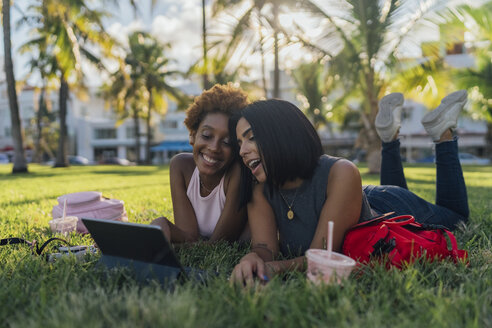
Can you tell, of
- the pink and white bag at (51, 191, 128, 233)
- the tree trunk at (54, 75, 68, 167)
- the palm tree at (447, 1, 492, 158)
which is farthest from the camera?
the tree trunk at (54, 75, 68, 167)

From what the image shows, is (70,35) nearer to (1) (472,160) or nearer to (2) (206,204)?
(2) (206,204)

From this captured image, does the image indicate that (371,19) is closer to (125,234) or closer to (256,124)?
(256,124)

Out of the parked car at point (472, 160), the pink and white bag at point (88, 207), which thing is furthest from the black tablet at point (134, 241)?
the parked car at point (472, 160)

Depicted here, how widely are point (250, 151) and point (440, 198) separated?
2.37 meters

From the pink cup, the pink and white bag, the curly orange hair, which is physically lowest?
the pink and white bag

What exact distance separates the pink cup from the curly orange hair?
1259 mm

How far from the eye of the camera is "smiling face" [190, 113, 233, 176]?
2.64 m

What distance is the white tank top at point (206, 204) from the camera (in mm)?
2895

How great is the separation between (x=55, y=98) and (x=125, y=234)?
55.7 metres

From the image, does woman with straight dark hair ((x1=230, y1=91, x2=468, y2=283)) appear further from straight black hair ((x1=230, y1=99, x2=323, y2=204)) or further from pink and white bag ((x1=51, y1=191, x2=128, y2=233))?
pink and white bag ((x1=51, y1=191, x2=128, y2=233))

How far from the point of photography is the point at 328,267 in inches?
66.6

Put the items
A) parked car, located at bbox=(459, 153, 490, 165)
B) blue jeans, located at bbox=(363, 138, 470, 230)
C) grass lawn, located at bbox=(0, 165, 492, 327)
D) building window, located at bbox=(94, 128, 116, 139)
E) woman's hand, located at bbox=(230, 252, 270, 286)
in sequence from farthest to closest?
building window, located at bbox=(94, 128, 116, 139) → parked car, located at bbox=(459, 153, 490, 165) → blue jeans, located at bbox=(363, 138, 470, 230) → woman's hand, located at bbox=(230, 252, 270, 286) → grass lawn, located at bbox=(0, 165, 492, 327)

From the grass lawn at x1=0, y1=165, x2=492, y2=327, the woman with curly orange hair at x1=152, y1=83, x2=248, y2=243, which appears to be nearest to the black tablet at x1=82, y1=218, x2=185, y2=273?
the grass lawn at x1=0, y1=165, x2=492, y2=327

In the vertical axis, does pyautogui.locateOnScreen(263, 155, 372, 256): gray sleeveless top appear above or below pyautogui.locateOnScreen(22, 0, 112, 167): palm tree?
below
